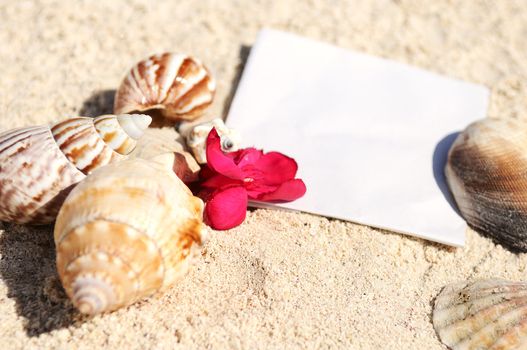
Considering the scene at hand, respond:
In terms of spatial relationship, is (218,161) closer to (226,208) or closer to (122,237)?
(226,208)

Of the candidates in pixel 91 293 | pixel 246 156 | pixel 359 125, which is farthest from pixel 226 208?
pixel 359 125

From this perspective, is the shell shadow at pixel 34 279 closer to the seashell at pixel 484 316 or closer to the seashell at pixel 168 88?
the seashell at pixel 168 88

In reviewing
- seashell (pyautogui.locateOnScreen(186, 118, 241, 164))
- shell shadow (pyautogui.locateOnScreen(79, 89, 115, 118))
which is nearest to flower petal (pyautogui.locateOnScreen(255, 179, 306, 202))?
seashell (pyautogui.locateOnScreen(186, 118, 241, 164))

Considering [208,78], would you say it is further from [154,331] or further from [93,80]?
[154,331]

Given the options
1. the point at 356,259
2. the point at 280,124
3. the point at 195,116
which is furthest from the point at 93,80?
the point at 356,259

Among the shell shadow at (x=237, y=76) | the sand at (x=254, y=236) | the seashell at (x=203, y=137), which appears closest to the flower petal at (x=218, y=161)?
the seashell at (x=203, y=137)
